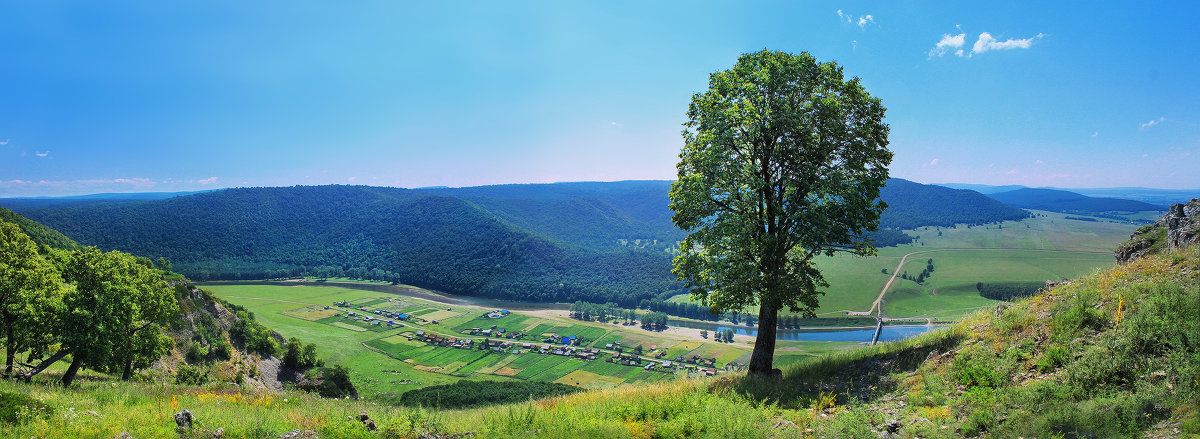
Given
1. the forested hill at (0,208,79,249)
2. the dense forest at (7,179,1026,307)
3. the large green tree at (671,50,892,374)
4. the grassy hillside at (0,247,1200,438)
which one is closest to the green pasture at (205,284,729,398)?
the dense forest at (7,179,1026,307)

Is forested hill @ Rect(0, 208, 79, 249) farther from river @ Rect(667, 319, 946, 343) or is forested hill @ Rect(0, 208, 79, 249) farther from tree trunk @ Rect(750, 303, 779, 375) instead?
river @ Rect(667, 319, 946, 343)

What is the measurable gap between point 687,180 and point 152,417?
1284 cm

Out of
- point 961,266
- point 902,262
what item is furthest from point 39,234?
point 961,266

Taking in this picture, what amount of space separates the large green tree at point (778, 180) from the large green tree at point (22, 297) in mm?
21818

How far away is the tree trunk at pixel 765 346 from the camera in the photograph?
44.2 ft

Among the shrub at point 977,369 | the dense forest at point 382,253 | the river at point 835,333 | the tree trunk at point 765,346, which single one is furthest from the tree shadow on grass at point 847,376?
the dense forest at point 382,253

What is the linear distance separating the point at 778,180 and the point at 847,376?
5449 millimetres

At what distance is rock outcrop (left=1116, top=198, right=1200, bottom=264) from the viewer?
38.6 feet

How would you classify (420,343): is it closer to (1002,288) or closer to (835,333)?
(835,333)

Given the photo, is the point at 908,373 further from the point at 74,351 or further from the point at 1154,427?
the point at 74,351

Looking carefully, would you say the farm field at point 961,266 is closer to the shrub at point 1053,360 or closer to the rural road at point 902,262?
the rural road at point 902,262

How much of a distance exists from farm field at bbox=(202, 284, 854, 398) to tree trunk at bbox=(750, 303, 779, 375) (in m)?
49.6

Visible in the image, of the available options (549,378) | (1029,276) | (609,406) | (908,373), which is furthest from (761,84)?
(1029,276)

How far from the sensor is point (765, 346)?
44.9ft
